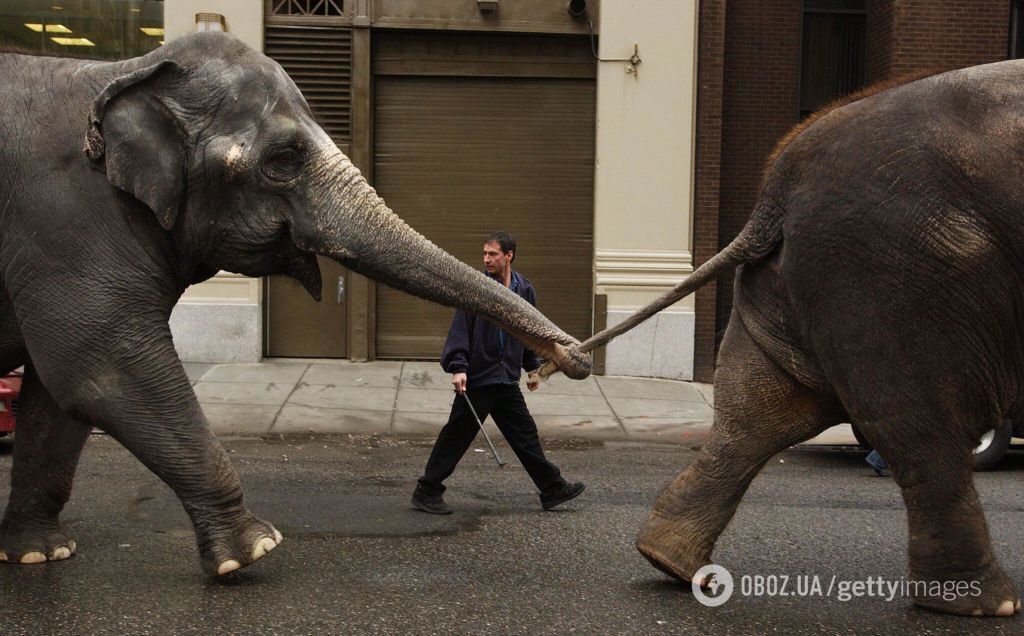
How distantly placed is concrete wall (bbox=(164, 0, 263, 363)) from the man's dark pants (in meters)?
6.56

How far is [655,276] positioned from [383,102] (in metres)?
3.53

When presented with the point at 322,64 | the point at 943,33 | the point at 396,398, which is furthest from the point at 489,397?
the point at 943,33

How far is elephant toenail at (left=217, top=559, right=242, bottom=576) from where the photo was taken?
514 centimetres

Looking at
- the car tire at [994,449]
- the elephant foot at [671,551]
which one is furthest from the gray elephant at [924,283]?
the car tire at [994,449]

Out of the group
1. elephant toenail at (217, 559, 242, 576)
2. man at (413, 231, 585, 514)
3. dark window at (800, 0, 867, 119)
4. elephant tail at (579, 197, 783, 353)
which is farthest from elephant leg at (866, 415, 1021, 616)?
dark window at (800, 0, 867, 119)

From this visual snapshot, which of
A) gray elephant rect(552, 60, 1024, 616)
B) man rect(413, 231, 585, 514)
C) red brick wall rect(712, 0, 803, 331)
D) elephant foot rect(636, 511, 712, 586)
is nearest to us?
gray elephant rect(552, 60, 1024, 616)

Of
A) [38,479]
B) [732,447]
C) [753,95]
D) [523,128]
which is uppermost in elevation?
[753,95]

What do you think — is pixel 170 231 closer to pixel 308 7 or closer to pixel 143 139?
pixel 143 139

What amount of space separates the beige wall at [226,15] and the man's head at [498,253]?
7007 millimetres

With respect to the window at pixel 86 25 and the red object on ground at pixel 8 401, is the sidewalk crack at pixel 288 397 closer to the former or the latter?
the red object on ground at pixel 8 401

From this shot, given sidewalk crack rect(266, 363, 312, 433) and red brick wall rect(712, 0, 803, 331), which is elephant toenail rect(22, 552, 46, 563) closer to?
sidewalk crack rect(266, 363, 312, 433)

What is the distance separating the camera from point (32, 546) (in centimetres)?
573

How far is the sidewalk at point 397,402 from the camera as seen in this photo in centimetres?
1066

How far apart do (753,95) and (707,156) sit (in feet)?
3.88
